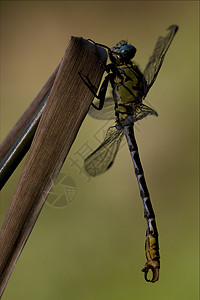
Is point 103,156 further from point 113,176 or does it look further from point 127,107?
point 113,176

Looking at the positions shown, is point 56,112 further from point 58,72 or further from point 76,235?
point 76,235

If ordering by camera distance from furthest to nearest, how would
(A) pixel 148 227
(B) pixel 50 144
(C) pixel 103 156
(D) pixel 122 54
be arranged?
(C) pixel 103 156
(A) pixel 148 227
(D) pixel 122 54
(B) pixel 50 144

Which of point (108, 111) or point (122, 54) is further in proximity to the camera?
point (108, 111)

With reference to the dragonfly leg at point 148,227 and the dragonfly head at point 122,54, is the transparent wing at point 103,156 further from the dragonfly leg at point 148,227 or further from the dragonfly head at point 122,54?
the dragonfly head at point 122,54

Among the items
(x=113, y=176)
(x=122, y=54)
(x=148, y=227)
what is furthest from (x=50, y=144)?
(x=113, y=176)

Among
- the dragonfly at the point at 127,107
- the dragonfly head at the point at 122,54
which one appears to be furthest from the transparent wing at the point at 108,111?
the dragonfly head at the point at 122,54
